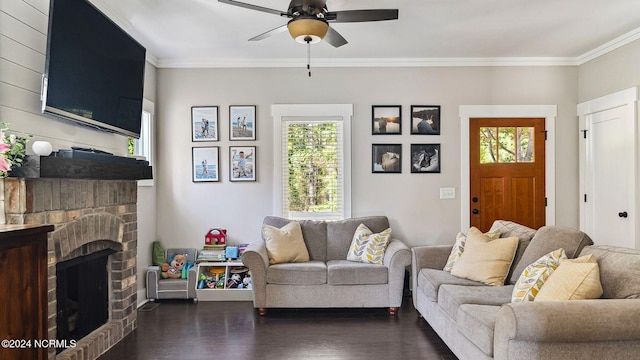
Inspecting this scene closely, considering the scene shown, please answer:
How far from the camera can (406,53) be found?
4625 millimetres

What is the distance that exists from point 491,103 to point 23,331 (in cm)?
485

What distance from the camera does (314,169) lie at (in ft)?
15.9

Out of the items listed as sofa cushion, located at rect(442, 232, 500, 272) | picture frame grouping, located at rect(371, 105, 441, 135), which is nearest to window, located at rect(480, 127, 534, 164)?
picture frame grouping, located at rect(371, 105, 441, 135)

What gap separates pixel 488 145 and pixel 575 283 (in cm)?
281

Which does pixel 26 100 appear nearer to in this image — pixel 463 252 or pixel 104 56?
pixel 104 56

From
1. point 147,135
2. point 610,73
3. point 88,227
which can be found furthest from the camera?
point 147,135

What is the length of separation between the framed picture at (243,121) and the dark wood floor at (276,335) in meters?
1.96

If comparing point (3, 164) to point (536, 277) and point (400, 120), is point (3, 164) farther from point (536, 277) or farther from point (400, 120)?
point (400, 120)

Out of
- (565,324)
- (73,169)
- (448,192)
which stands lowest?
(565,324)

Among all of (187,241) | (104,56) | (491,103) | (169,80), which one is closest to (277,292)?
(187,241)

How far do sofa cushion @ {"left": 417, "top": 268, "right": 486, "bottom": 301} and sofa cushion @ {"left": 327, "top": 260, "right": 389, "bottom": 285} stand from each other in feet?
1.35

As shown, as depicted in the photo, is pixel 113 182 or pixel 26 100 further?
pixel 113 182

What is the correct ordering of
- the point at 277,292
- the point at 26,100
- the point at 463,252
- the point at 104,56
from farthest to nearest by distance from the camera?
1. the point at 277,292
2. the point at 463,252
3. the point at 104,56
4. the point at 26,100

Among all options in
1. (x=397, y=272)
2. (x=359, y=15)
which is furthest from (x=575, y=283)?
(x=359, y=15)
